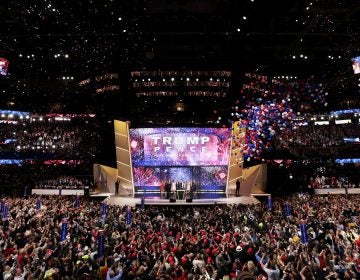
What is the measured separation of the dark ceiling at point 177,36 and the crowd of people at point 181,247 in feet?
33.3

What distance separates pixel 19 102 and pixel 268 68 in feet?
101

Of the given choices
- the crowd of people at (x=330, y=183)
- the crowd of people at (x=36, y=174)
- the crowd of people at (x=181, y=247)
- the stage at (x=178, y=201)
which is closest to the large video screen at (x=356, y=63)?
the crowd of people at (x=330, y=183)

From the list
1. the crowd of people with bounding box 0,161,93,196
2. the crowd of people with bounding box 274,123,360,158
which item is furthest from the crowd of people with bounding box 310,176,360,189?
the crowd of people with bounding box 0,161,93,196

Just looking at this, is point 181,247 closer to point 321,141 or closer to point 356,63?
point 356,63

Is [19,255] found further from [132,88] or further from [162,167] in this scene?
[132,88]

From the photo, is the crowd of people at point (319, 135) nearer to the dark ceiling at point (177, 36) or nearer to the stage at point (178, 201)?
the dark ceiling at point (177, 36)

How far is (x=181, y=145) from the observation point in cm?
2734

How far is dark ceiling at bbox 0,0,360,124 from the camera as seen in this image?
16812mm

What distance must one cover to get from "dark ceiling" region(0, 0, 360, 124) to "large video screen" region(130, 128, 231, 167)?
3.38 meters

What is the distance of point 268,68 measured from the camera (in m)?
30.5

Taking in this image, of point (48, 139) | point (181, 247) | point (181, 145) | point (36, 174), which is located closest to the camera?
point (181, 247)

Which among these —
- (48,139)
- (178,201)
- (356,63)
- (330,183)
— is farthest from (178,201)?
(356,63)

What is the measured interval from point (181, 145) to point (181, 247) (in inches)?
705

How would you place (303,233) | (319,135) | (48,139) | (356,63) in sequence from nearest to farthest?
(303,233) < (356,63) < (48,139) < (319,135)
